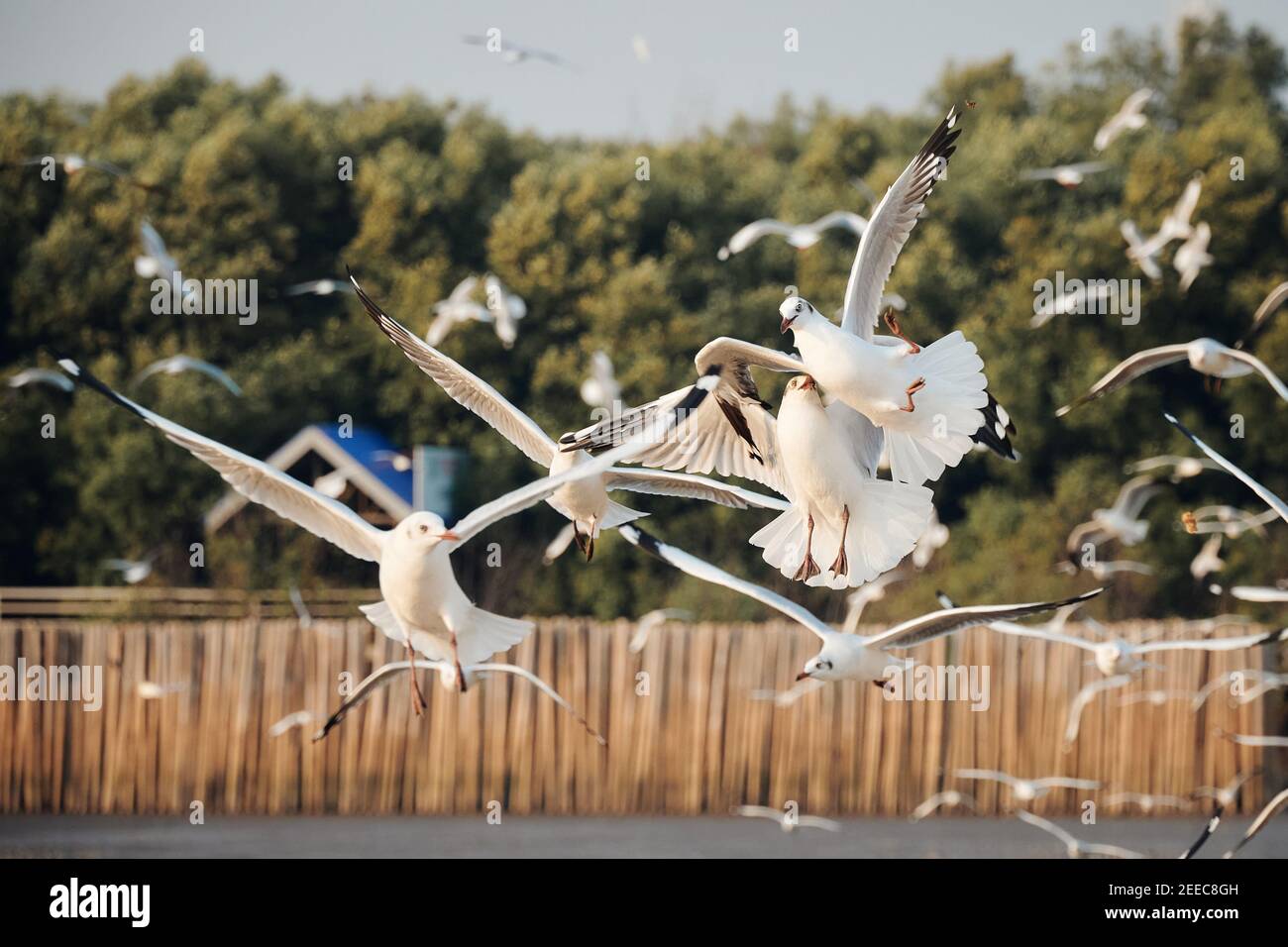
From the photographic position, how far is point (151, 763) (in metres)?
20.3

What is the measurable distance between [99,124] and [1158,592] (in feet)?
53.2

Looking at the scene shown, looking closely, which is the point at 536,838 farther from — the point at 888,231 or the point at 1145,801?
the point at 888,231

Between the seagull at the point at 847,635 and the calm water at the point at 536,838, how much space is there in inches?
265

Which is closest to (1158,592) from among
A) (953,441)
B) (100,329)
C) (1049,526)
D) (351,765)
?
(1049,526)

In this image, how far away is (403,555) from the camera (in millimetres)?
11188

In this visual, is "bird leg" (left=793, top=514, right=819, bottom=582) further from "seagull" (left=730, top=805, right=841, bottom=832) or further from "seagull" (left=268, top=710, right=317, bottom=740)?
"seagull" (left=268, top=710, right=317, bottom=740)

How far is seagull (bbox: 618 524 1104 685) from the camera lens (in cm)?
1151

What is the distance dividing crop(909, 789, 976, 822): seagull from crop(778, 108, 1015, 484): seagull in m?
8.53

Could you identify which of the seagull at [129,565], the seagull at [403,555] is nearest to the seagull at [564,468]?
the seagull at [403,555]

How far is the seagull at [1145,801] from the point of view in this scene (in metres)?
20.5

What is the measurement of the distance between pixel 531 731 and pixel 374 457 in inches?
280

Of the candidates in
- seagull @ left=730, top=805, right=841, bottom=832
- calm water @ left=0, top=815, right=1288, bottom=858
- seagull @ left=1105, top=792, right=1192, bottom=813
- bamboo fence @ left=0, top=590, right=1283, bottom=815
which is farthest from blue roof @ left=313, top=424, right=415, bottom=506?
seagull @ left=1105, top=792, right=1192, bottom=813

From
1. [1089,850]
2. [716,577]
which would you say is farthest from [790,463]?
[1089,850]

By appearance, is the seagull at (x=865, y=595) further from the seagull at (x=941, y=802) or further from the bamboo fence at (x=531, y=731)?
the seagull at (x=941, y=802)
